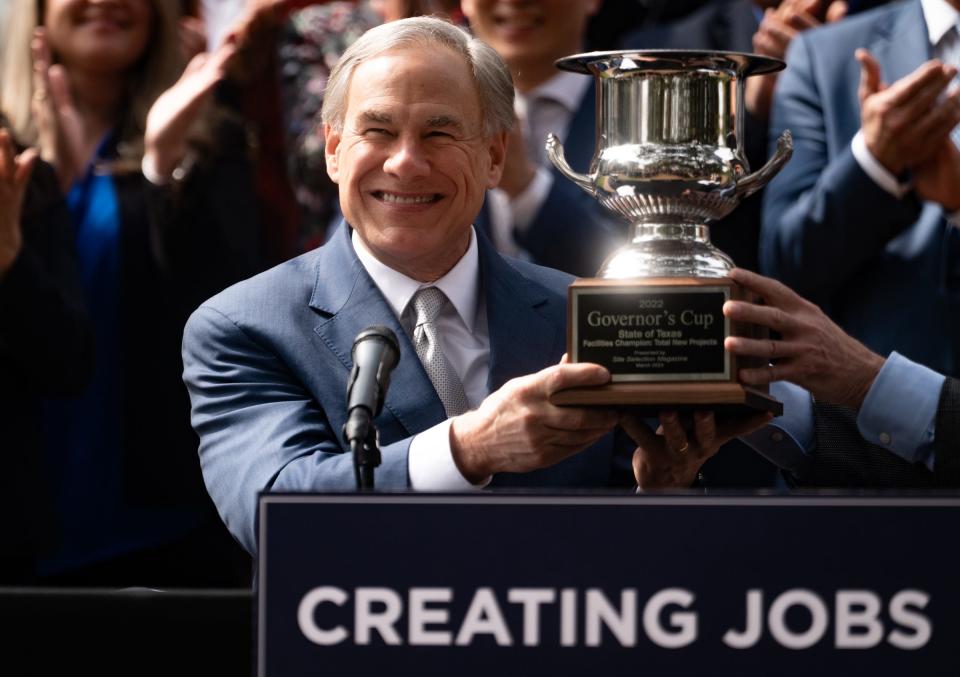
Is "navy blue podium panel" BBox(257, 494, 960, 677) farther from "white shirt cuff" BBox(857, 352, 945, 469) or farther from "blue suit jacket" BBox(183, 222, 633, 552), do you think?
"white shirt cuff" BBox(857, 352, 945, 469)

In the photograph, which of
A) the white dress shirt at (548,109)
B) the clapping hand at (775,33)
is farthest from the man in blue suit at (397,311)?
the clapping hand at (775,33)

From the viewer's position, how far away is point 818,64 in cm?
346

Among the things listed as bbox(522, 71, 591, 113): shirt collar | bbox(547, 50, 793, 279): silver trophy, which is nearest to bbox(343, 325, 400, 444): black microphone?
bbox(547, 50, 793, 279): silver trophy

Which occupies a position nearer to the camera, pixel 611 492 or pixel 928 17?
pixel 611 492

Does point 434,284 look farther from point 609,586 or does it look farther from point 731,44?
point 731,44

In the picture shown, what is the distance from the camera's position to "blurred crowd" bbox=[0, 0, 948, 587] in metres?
3.29

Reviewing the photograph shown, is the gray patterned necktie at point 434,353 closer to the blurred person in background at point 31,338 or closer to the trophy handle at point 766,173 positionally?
the trophy handle at point 766,173

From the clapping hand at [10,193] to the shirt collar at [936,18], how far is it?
185cm

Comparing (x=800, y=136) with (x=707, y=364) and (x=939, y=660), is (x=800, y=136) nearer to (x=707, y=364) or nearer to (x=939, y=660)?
(x=707, y=364)

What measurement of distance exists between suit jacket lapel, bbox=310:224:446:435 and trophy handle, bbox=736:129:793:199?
0.53 metres

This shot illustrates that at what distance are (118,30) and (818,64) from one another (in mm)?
1582

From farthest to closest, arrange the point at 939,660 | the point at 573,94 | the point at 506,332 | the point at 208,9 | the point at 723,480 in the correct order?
the point at 208,9 < the point at 573,94 < the point at 723,480 < the point at 506,332 < the point at 939,660

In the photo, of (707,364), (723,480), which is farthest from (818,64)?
(707,364)

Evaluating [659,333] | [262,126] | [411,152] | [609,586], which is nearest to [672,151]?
[659,333]
